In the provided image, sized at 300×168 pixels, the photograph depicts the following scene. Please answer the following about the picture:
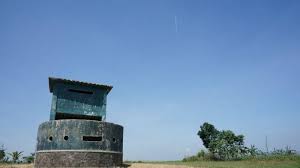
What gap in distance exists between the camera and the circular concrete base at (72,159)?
1866cm

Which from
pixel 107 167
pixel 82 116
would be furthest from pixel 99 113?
pixel 107 167

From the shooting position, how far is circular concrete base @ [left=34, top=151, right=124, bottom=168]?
18.7 m

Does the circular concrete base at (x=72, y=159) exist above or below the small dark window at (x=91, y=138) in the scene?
below

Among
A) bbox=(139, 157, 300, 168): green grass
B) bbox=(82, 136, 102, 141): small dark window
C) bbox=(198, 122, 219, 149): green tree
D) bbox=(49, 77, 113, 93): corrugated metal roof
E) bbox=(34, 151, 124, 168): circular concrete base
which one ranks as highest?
bbox=(49, 77, 113, 93): corrugated metal roof

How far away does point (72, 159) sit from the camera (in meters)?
18.7

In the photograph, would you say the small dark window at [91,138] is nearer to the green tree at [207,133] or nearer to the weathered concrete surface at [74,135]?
the weathered concrete surface at [74,135]

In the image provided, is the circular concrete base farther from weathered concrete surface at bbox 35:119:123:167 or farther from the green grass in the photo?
the green grass

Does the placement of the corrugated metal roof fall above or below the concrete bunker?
above

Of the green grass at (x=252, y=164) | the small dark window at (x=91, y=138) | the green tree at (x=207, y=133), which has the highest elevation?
the green tree at (x=207, y=133)

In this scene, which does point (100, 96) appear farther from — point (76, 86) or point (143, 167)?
point (143, 167)

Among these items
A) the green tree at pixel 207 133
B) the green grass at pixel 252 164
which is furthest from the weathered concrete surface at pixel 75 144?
the green tree at pixel 207 133

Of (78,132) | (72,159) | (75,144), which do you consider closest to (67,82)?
(78,132)

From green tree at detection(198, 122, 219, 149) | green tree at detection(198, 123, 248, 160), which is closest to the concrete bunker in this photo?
green tree at detection(198, 123, 248, 160)

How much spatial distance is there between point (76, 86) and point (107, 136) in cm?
478
